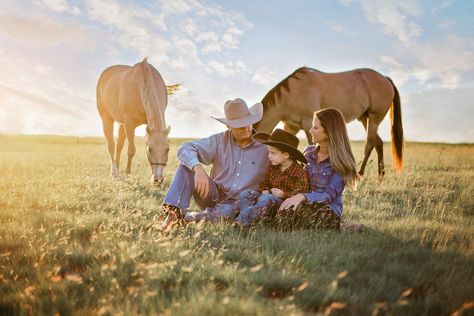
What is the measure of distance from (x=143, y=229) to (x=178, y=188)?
22.6 inches

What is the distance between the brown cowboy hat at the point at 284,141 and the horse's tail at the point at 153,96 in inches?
152

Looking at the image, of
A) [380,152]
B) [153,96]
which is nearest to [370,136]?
[380,152]

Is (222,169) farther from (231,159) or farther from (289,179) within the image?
(289,179)

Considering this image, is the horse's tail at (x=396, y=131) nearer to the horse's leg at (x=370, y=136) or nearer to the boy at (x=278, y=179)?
the horse's leg at (x=370, y=136)

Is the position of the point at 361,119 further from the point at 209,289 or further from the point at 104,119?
the point at 209,289

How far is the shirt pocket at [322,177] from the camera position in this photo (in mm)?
4270

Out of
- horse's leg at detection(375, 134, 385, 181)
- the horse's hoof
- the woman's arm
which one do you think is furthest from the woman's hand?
horse's leg at detection(375, 134, 385, 181)

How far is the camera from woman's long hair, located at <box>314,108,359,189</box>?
13.4 feet

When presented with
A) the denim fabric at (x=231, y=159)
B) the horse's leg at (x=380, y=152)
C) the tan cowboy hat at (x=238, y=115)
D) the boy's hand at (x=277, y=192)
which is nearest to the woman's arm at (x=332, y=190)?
the boy's hand at (x=277, y=192)

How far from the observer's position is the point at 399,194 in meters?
6.99

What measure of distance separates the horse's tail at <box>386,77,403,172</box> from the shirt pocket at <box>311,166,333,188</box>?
5.89 m

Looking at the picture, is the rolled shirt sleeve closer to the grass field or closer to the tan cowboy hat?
the tan cowboy hat

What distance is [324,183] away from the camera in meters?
4.29

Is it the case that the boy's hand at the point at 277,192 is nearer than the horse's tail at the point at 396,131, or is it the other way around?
the boy's hand at the point at 277,192
